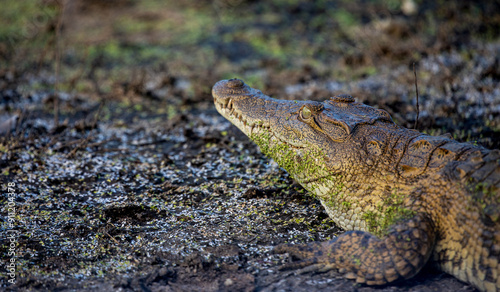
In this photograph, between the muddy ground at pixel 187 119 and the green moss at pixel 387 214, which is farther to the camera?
the muddy ground at pixel 187 119

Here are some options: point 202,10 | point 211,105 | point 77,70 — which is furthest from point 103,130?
point 202,10

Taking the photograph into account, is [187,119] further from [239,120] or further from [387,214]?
[387,214]

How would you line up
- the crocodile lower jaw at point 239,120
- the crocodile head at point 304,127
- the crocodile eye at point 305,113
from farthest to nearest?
the crocodile lower jaw at point 239,120
the crocodile eye at point 305,113
the crocodile head at point 304,127

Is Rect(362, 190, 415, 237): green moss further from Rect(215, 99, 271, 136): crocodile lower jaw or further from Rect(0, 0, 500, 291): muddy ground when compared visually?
Rect(215, 99, 271, 136): crocodile lower jaw

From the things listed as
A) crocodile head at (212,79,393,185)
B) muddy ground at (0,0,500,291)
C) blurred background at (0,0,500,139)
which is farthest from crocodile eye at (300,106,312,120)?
blurred background at (0,0,500,139)

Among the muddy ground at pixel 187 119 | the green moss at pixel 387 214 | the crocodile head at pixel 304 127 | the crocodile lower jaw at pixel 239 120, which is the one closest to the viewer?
the green moss at pixel 387 214

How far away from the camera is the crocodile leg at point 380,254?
2.55 metres

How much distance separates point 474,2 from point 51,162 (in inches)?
344

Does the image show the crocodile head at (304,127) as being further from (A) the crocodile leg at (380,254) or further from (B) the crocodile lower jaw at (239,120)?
(A) the crocodile leg at (380,254)

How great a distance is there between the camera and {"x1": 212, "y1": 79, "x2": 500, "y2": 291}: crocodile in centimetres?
255

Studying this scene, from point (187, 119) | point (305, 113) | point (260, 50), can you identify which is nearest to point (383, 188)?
point (305, 113)

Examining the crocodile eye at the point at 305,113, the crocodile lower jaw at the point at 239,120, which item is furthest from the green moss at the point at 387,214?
the crocodile lower jaw at the point at 239,120

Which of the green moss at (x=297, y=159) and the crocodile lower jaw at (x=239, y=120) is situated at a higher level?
the crocodile lower jaw at (x=239, y=120)

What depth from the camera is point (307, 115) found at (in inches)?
127
